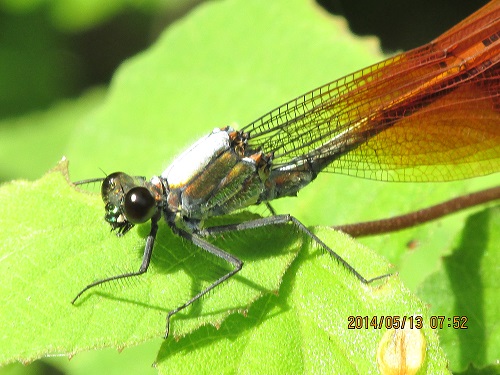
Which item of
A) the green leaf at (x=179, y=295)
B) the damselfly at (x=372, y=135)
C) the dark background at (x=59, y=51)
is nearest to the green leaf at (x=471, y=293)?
the green leaf at (x=179, y=295)

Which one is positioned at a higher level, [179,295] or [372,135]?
[179,295]

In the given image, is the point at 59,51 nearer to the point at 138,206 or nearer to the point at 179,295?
the point at 138,206
